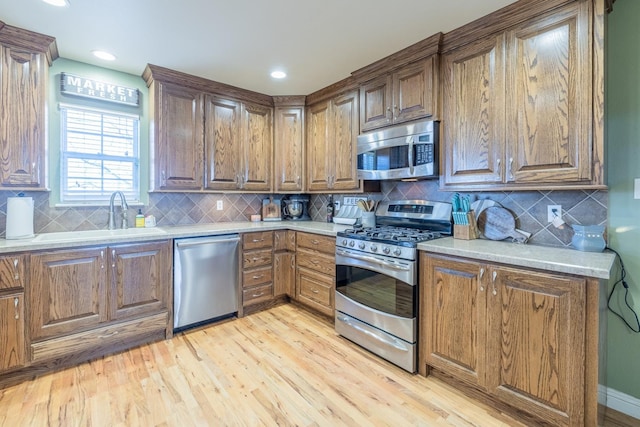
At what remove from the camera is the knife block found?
2182 millimetres

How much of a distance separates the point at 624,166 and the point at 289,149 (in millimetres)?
2852

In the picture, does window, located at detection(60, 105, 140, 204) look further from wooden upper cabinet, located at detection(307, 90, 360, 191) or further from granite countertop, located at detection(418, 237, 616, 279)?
granite countertop, located at detection(418, 237, 616, 279)

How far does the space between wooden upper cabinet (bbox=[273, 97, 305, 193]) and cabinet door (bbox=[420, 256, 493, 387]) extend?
78.7 inches

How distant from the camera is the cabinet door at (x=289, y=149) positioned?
11.7 ft

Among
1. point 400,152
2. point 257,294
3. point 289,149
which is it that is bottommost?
point 257,294

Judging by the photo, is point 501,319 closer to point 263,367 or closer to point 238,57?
point 263,367

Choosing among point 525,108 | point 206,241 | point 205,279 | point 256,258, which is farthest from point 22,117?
point 525,108

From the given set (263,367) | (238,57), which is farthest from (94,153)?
(263,367)

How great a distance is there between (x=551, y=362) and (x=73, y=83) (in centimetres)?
393

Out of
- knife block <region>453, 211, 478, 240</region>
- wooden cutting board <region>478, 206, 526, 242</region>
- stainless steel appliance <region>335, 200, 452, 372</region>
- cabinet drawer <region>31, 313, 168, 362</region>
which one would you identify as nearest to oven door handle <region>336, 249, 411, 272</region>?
stainless steel appliance <region>335, 200, 452, 372</region>

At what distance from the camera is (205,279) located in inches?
109

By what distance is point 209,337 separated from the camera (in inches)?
103

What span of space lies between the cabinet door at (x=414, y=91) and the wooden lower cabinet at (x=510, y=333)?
46.3 inches

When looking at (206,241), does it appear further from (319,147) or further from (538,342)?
(538,342)
